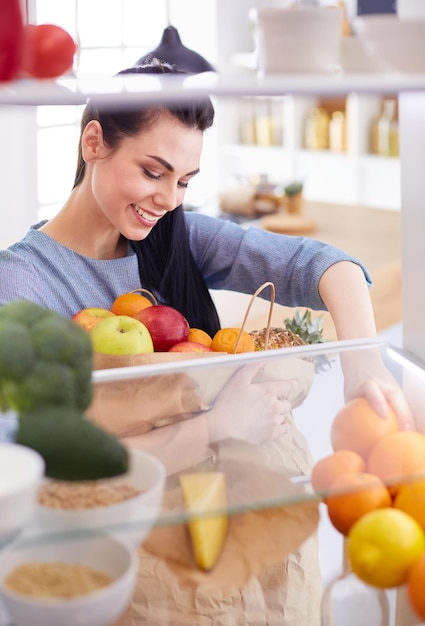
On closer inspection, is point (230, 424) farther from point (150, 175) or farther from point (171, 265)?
point (171, 265)

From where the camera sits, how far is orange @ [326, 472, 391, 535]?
2.65 feet

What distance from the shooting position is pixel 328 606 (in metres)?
1.17

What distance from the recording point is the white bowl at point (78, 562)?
66cm

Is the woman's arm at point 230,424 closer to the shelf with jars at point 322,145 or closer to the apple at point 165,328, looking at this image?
the apple at point 165,328

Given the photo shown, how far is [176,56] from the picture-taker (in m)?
1.74

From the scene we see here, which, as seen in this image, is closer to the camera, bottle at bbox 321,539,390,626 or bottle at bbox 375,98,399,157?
bottle at bbox 321,539,390,626

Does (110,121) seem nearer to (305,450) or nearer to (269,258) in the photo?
(269,258)

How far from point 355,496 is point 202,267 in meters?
0.90

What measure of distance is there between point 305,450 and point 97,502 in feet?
0.85

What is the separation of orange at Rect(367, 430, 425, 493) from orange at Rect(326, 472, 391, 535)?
0.01m

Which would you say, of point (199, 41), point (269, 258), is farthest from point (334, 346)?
point (199, 41)

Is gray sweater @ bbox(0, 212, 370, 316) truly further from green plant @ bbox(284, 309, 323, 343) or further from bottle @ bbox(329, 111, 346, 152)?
bottle @ bbox(329, 111, 346, 152)

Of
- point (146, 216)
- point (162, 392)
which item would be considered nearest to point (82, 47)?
point (146, 216)

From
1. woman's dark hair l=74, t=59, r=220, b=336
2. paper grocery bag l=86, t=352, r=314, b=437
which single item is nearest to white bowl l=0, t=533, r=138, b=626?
paper grocery bag l=86, t=352, r=314, b=437
